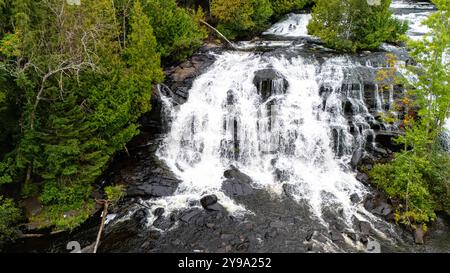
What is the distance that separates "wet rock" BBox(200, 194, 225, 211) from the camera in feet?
58.0

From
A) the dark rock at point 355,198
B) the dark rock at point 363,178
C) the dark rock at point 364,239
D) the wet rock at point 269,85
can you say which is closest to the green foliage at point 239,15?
the wet rock at point 269,85

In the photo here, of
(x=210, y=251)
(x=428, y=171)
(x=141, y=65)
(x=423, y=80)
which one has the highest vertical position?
(x=141, y=65)

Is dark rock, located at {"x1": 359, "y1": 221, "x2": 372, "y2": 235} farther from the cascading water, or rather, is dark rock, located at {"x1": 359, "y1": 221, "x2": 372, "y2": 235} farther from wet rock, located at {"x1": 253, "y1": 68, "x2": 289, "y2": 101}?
wet rock, located at {"x1": 253, "y1": 68, "x2": 289, "y2": 101}

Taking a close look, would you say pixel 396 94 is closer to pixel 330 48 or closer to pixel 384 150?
pixel 384 150

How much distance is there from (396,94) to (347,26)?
7.50 m

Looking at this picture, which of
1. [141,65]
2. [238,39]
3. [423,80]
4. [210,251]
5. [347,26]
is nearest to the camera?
[210,251]

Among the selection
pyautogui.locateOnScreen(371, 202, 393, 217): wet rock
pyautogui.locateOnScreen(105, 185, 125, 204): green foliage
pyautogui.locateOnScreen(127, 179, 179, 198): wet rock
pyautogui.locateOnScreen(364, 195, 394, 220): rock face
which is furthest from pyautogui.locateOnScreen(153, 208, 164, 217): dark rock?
pyautogui.locateOnScreen(371, 202, 393, 217): wet rock

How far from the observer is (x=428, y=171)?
1781 cm

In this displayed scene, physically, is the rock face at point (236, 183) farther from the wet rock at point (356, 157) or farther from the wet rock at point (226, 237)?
the wet rock at point (356, 157)

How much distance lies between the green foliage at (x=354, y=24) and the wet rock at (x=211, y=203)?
55.4ft

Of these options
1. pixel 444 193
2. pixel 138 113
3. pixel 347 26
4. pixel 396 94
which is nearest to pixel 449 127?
pixel 396 94

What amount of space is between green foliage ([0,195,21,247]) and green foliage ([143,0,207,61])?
13496mm

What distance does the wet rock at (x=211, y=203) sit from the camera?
17.7 meters
